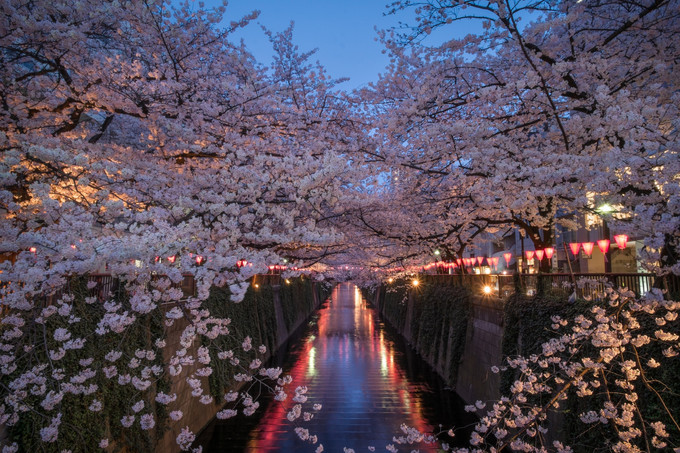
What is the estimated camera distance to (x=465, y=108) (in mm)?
11172

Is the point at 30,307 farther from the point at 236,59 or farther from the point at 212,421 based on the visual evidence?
the point at 212,421

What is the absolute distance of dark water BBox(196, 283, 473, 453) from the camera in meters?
11.4

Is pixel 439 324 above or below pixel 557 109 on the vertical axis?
below

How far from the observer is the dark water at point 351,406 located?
37.5ft

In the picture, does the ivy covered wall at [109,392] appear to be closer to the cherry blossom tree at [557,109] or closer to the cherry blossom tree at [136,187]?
the cherry blossom tree at [136,187]

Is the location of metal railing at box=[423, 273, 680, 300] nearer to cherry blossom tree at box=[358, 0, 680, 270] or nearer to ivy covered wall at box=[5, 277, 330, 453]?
cherry blossom tree at box=[358, 0, 680, 270]

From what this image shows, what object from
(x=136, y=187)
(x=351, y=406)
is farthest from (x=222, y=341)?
(x=136, y=187)

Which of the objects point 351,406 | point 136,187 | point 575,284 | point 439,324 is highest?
point 136,187

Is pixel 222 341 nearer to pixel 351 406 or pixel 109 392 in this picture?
pixel 351 406

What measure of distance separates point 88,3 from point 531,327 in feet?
35.2

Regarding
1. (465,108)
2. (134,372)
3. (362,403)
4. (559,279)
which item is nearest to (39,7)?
(134,372)

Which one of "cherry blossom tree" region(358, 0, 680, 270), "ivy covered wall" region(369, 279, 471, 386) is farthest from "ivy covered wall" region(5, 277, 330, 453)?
"ivy covered wall" region(369, 279, 471, 386)

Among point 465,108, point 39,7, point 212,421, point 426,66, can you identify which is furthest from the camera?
point 212,421

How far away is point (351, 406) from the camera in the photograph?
46.7ft
